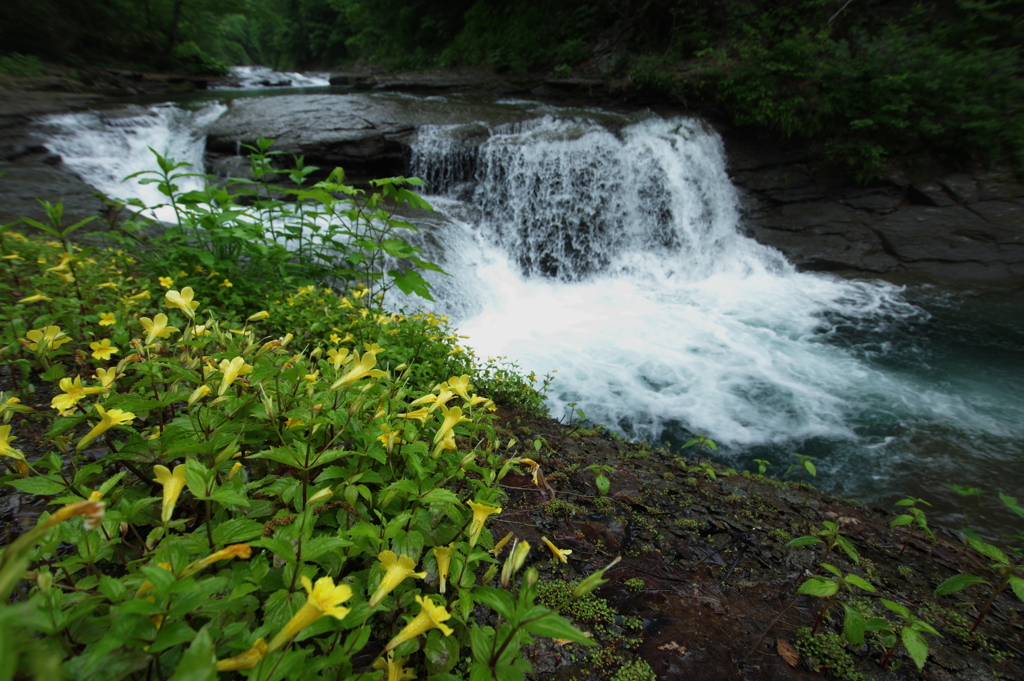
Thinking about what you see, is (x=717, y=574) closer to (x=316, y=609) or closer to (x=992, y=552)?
(x=992, y=552)

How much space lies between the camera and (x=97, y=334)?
207 centimetres

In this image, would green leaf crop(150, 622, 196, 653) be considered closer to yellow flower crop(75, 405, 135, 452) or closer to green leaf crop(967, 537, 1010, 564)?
yellow flower crop(75, 405, 135, 452)

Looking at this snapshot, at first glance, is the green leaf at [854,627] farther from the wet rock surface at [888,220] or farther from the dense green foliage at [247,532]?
the wet rock surface at [888,220]

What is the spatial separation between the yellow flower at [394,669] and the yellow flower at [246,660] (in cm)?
24

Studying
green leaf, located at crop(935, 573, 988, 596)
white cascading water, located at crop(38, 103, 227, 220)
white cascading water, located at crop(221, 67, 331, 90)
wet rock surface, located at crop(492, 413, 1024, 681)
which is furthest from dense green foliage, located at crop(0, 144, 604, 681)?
white cascading water, located at crop(221, 67, 331, 90)

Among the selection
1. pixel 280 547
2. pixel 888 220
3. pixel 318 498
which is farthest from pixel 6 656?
pixel 888 220

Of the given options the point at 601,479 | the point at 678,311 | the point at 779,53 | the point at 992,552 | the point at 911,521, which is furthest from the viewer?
the point at 779,53

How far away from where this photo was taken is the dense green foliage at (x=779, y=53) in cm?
880

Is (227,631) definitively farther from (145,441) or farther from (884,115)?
(884,115)

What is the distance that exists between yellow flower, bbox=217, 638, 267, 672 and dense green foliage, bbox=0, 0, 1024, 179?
11.9m

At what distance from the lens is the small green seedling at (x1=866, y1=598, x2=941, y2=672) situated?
118cm

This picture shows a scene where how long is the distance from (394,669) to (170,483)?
578 mm

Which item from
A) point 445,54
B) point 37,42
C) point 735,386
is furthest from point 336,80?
point 735,386

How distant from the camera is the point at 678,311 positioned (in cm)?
719
